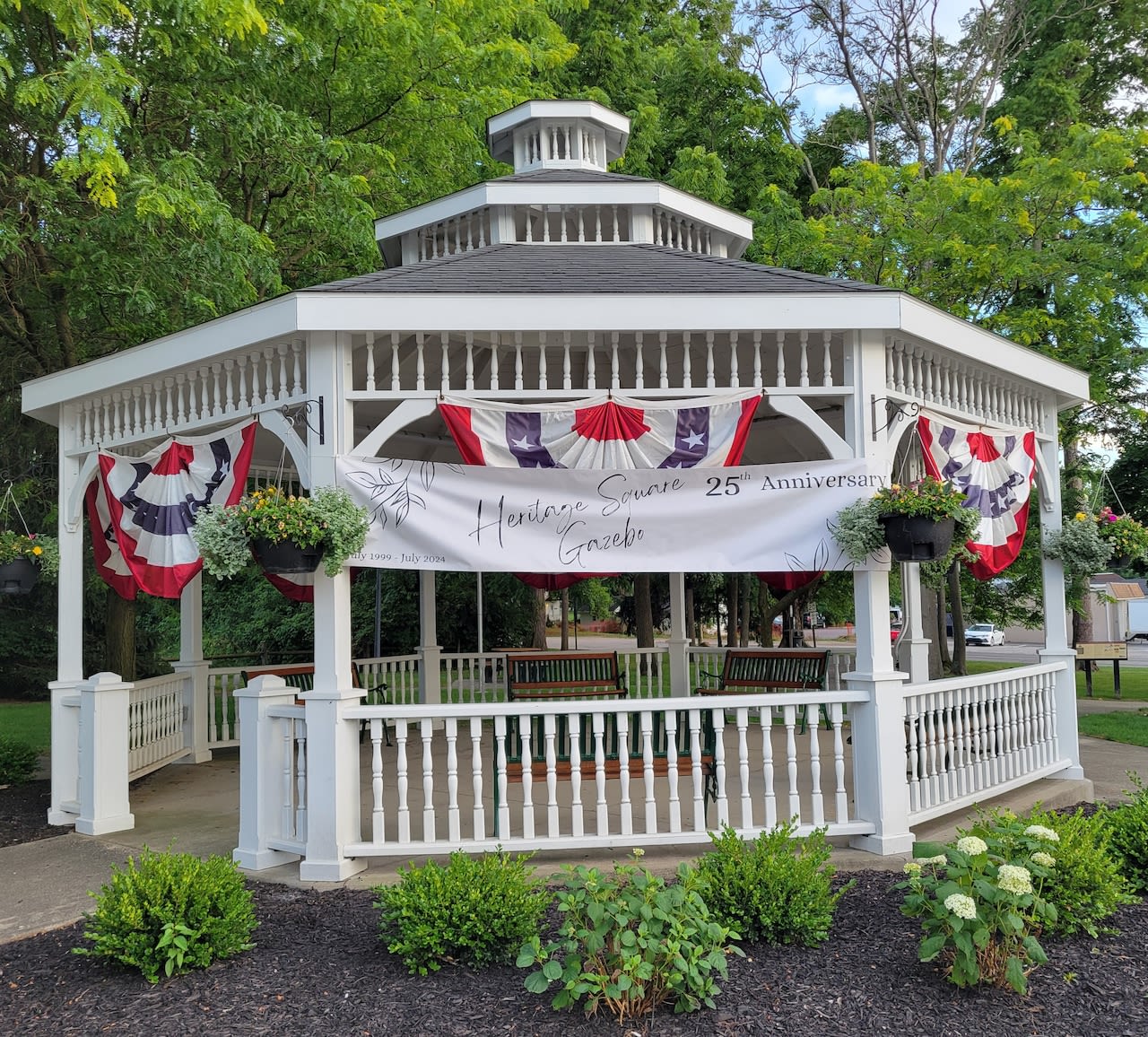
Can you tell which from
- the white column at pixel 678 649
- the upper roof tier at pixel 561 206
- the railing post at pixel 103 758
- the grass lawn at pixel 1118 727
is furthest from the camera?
the grass lawn at pixel 1118 727

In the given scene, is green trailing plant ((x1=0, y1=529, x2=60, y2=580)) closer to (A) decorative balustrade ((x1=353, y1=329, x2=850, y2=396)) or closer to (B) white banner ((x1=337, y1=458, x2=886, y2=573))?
(A) decorative balustrade ((x1=353, y1=329, x2=850, y2=396))

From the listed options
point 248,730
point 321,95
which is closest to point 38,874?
point 248,730

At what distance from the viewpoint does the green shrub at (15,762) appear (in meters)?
8.53

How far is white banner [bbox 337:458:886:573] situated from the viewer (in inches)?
218

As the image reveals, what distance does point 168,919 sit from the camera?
3881mm

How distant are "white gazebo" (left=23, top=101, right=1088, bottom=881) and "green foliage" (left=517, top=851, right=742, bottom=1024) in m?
1.17

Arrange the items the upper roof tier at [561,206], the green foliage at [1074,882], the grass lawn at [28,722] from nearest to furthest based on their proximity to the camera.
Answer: the green foliage at [1074,882]
the upper roof tier at [561,206]
the grass lawn at [28,722]

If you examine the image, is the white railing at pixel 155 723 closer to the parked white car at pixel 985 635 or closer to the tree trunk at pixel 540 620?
the tree trunk at pixel 540 620

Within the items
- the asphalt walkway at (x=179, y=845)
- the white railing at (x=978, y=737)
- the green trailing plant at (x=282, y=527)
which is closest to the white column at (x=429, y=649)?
the asphalt walkway at (x=179, y=845)

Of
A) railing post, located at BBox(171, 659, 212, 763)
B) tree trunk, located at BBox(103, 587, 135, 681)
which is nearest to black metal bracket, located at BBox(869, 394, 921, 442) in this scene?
railing post, located at BBox(171, 659, 212, 763)

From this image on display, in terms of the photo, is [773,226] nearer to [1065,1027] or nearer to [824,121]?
[824,121]

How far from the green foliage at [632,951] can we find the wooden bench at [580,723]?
6.61 ft

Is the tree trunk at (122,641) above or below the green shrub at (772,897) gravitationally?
above

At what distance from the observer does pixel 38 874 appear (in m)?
5.67
